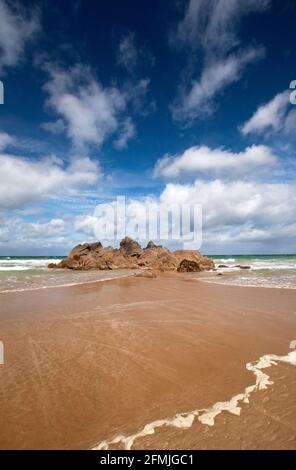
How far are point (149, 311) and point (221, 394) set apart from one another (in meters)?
4.68

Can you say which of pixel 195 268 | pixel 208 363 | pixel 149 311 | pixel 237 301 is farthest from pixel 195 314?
pixel 195 268

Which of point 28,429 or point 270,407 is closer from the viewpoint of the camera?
point 28,429

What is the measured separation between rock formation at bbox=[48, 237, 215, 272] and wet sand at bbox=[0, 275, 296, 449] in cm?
2083

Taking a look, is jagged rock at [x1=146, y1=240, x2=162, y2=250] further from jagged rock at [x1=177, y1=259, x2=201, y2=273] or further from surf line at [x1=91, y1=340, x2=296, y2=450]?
surf line at [x1=91, y1=340, x2=296, y2=450]

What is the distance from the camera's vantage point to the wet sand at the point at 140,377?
8.10 ft

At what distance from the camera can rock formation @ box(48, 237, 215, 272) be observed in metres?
30.1

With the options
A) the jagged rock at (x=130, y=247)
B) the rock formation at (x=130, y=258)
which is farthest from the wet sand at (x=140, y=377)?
the jagged rock at (x=130, y=247)

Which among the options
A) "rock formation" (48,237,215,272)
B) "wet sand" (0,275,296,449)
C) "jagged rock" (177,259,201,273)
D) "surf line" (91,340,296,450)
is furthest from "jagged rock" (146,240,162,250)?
"surf line" (91,340,296,450)

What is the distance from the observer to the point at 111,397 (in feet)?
10.3

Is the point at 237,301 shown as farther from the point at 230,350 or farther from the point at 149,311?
the point at 230,350

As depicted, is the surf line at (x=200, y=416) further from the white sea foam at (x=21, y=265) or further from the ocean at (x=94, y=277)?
the white sea foam at (x=21, y=265)

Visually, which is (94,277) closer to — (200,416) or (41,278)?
(41,278)
